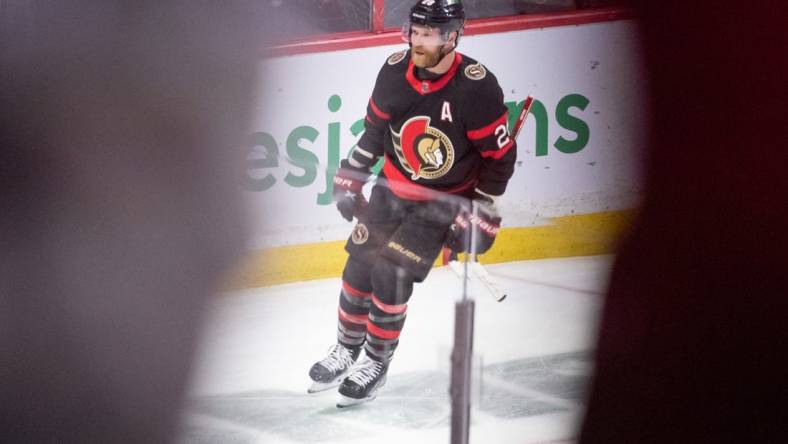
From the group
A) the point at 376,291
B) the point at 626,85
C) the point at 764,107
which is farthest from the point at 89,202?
the point at 764,107

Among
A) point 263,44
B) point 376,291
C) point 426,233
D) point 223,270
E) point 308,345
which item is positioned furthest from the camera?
point 263,44

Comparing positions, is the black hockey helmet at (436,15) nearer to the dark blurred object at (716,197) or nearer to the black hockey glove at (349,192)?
the black hockey glove at (349,192)

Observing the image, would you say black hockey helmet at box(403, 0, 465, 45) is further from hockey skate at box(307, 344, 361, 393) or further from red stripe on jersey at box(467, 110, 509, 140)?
hockey skate at box(307, 344, 361, 393)

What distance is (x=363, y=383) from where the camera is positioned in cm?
196

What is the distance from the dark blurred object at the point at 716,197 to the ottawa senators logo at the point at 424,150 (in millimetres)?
483

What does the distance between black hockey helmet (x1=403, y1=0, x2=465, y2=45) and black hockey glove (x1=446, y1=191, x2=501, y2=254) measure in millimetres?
739

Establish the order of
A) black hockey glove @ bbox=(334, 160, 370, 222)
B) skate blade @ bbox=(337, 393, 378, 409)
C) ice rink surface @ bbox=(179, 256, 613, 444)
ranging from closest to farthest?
black hockey glove @ bbox=(334, 160, 370, 222)
ice rink surface @ bbox=(179, 256, 613, 444)
skate blade @ bbox=(337, 393, 378, 409)

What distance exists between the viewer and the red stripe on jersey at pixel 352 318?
1.93 m

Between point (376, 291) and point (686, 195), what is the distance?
1.49 m

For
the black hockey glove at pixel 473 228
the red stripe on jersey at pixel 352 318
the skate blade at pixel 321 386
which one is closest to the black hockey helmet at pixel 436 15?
the red stripe on jersey at pixel 352 318

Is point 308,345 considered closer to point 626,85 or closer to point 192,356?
point 192,356

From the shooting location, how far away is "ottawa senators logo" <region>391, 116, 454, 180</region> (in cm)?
208

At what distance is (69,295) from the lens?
242 cm

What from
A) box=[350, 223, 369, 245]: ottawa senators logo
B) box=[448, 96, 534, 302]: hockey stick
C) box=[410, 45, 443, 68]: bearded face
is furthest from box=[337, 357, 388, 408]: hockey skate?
box=[410, 45, 443, 68]: bearded face
